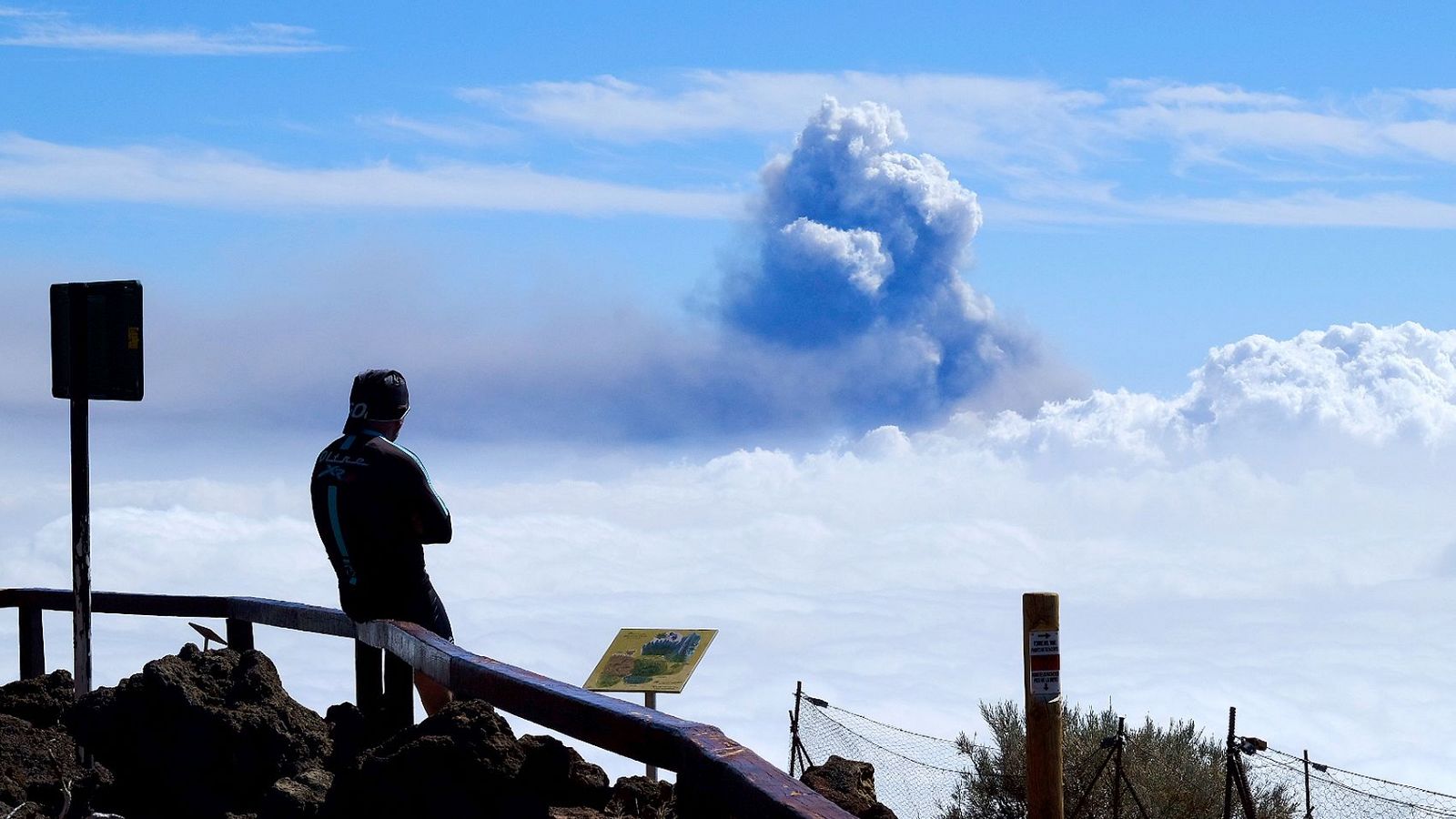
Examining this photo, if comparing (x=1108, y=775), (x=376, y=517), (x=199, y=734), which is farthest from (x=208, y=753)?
(x=1108, y=775)

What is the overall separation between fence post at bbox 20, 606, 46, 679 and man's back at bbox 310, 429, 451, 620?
14.6 feet

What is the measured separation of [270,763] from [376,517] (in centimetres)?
115

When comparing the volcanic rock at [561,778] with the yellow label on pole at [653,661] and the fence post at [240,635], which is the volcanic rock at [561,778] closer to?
the fence post at [240,635]

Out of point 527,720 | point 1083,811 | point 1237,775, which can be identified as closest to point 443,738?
point 527,720

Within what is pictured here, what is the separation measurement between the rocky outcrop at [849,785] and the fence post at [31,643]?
284 inches

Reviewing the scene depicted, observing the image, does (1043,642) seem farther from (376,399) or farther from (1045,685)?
(376,399)

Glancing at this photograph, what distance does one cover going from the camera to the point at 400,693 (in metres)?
6.89

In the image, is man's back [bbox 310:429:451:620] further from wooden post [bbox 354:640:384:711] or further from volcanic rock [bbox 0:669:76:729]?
volcanic rock [bbox 0:669:76:729]

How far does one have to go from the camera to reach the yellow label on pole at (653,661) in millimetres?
10969

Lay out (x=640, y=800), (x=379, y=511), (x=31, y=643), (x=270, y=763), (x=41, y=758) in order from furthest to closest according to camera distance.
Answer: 1. (x=31, y=643)
2. (x=41, y=758)
3. (x=379, y=511)
4. (x=270, y=763)
5. (x=640, y=800)

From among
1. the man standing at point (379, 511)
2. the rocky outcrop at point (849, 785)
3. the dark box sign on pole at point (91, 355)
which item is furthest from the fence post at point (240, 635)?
the rocky outcrop at point (849, 785)

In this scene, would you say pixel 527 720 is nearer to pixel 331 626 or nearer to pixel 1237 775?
pixel 331 626

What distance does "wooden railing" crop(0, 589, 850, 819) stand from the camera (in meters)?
3.64

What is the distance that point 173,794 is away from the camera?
6.65 meters
